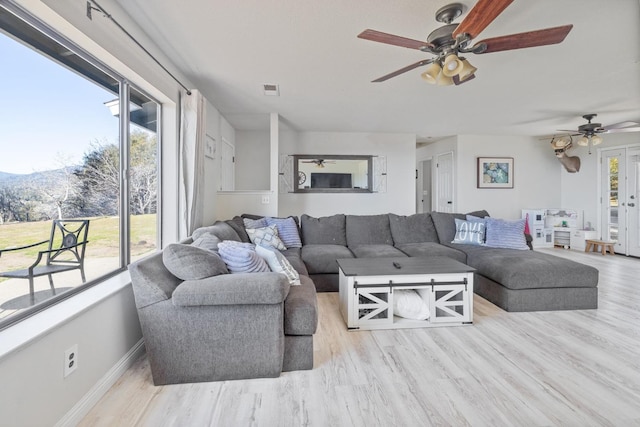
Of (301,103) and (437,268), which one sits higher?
(301,103)

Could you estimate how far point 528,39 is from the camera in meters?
1.87

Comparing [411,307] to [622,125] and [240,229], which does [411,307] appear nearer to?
[240,229]

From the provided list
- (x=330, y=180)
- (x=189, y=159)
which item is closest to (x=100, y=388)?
(x=189, y=159)

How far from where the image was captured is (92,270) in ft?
6.17

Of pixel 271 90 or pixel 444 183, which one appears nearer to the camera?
pixel 271 90

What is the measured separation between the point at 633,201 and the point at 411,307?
18.6 ft

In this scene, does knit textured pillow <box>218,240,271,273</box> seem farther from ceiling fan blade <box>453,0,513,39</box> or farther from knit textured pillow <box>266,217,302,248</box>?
ceiling fan blade <box>453,0,513,39</box>

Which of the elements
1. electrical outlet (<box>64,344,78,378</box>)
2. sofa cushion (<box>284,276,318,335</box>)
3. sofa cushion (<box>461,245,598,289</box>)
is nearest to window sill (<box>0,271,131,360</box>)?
electrical outlet (<box>64,344,78,378</box>)

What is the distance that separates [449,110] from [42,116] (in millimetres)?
4506

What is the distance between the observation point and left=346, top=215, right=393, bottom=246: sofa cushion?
4.13 metres

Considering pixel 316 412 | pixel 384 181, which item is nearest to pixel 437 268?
pixel 316 412

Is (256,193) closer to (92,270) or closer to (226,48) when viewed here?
(226,48)

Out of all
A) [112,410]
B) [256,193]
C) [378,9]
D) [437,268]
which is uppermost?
[378,9]

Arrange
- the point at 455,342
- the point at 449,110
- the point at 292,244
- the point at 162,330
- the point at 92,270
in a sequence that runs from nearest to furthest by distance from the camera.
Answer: the point at 162,330
the point at 92,270
the point at 455,342
the point at 292,244
the point at 449,110
